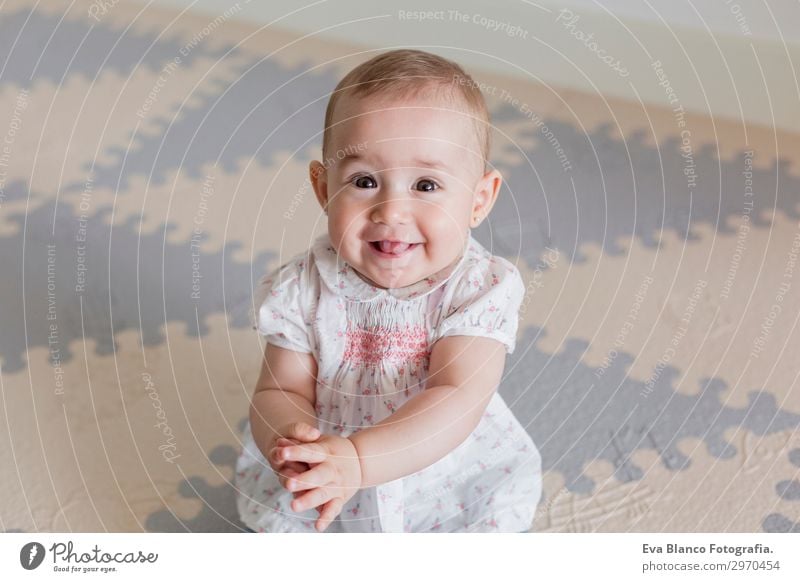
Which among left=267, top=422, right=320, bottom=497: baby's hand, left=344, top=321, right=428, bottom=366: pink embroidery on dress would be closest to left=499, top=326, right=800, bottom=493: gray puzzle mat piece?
left=344, top=321, right=428, bottom=366: pink embroidery on dress

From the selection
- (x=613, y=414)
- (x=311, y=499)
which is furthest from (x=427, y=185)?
(x=613, y=414)

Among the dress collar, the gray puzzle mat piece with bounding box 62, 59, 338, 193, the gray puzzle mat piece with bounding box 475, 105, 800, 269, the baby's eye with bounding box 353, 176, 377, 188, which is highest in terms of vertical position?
the gray puzzle mat piece with bounding box 62, 59, 338, 193

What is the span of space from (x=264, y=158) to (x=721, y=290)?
586mm

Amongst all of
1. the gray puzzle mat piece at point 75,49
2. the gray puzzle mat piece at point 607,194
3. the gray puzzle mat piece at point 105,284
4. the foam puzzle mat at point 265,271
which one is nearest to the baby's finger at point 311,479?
the foam puzzle mat at point 265,271

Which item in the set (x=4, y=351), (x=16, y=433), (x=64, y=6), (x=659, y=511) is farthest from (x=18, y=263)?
(x=659, y=511)

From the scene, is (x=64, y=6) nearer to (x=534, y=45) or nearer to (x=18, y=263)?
(x=18, y=263)

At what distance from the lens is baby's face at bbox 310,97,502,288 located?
0.64 m

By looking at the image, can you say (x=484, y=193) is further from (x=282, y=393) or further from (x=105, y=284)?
(x=105, y=284)

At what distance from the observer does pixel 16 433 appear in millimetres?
852

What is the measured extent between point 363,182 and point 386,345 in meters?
0.14

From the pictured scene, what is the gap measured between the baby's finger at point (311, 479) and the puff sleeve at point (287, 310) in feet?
0.53

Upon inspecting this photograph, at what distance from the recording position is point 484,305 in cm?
71

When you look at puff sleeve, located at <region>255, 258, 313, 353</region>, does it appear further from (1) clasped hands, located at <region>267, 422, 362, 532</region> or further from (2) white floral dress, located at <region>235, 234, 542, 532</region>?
(1) clasped hands, located at <region>267, 422, 362, 532</region>

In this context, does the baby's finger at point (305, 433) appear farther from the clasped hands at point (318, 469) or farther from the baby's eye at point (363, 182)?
the baby's eye at point (363, 182)
